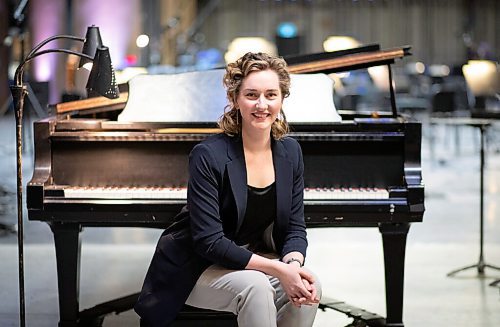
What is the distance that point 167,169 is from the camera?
12.8 feet

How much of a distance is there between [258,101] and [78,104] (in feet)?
A: 5.13

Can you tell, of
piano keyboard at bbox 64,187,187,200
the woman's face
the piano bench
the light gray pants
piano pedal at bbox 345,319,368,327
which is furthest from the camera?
piano pedal at bbox 345,319,368,327

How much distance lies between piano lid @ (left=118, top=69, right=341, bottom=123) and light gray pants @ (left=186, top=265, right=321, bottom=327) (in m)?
1.13

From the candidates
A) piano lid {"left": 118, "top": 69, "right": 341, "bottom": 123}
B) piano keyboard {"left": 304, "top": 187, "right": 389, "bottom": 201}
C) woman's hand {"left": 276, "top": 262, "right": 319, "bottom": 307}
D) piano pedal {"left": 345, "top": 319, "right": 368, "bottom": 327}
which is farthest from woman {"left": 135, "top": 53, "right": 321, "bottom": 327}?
piano pedal {"left": 345, "top": 319, "right": 368, "bottom": 327}

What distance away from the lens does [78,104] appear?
14.3 ft

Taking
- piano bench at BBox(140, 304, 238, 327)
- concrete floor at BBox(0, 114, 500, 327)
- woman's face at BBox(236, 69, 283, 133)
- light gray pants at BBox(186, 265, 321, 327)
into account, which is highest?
woman's face at BBox(236, 69, 283, 133)

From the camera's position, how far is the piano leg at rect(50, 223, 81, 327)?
3.79 metres

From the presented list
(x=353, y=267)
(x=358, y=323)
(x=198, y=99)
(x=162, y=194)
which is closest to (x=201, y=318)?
(x=162, y=194)

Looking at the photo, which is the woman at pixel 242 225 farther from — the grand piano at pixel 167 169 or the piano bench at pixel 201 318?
the grand piano at pixel 167 169

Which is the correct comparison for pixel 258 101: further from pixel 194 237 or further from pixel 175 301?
pixel 175 301

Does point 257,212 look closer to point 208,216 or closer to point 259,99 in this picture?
point 208,216

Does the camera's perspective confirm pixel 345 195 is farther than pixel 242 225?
Yes

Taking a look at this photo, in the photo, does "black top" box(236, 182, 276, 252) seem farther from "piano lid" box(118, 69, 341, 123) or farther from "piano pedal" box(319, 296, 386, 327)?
"piano pedal" box(319, 296, 386, 327)

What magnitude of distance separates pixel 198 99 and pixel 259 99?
1.10 meters
